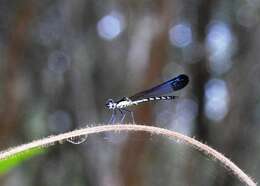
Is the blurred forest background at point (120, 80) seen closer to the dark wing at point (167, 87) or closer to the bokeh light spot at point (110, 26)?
the bokeh light spot at point (110, 26)

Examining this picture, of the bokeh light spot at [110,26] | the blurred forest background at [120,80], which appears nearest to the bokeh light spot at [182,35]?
the blurred forest background at [120,80]

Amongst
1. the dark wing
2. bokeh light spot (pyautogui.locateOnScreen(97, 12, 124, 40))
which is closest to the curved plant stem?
the dark wing

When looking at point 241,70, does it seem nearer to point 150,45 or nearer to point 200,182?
point 200,182

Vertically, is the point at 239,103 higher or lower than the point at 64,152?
lower

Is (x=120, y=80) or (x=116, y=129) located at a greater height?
(x=120, y=80)

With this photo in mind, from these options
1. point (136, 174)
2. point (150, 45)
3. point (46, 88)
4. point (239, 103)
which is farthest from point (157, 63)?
point (46, 88)

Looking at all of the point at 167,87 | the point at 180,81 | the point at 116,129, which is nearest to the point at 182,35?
the point at 167,87

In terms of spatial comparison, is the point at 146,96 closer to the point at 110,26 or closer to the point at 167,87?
→ the point at 167,87
